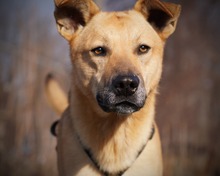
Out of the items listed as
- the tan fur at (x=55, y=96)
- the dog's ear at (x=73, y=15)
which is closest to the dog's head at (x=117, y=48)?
the dog's ear at (x=73, y=15)

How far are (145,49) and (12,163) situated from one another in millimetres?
4686

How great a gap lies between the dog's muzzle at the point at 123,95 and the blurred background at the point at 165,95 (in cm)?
394

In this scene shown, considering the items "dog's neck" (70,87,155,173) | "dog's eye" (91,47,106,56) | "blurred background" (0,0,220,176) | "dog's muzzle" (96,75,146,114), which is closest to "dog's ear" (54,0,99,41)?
"dog's eye" (91,47,106,56)

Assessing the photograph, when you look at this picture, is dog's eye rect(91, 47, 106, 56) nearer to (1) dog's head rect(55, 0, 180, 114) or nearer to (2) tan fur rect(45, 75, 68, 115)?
(1) dog's head rect(55, 0, 180, 114)

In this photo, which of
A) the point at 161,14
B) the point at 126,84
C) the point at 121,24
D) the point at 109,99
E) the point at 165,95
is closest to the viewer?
the point at 126,84

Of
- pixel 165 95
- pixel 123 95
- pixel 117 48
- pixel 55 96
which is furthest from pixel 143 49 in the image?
pixel 165 95

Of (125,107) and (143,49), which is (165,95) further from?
(125,107)

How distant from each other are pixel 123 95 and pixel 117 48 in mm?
527

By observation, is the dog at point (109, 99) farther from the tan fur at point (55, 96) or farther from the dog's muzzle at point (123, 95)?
the tan fur at point (55, 96)

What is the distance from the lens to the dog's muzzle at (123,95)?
11.5ft

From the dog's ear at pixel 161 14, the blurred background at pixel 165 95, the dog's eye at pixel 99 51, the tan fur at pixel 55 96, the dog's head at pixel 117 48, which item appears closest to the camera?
the dog's head at pixel 117 48

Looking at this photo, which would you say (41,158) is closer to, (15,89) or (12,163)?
(12,163)

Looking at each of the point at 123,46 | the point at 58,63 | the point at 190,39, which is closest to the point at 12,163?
the point at 58,63

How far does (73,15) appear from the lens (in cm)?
432
